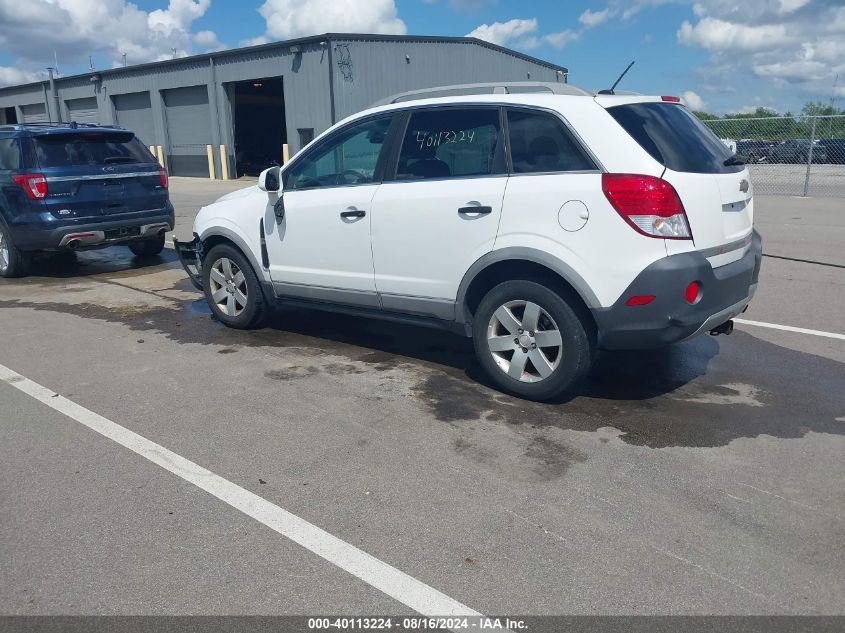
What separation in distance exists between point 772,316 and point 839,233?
6.02 metres

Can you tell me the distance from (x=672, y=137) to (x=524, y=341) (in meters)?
1.51

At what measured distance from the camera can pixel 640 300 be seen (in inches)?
Answer: 159

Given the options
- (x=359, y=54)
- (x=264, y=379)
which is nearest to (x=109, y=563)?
(x=264, y=379)

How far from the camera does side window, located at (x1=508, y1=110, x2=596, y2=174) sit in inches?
168

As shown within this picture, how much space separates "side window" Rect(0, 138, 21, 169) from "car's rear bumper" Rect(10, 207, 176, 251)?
2.33ft

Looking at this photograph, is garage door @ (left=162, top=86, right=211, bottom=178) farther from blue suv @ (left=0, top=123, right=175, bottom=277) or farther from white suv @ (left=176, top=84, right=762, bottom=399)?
white suv @ (left=176, top=84, right=762, bottom=399)

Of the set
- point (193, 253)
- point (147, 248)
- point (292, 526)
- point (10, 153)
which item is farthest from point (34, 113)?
point (292, 526)

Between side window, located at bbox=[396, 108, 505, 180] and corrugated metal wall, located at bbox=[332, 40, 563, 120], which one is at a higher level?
corrugated metal wall, located at bbox=[332, 40, 563, 120]

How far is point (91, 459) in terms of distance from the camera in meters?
3.89

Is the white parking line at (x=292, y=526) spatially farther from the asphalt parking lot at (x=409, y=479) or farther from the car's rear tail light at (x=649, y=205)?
the car's rear tail light at (x=649, y=205)

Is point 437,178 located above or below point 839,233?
above

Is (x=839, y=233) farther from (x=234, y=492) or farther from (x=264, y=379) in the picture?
(x=234, y=492)

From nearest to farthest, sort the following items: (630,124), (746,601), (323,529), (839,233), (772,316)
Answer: (746,601) → (323,529) → (630,124) → (772,316) → (839,233)

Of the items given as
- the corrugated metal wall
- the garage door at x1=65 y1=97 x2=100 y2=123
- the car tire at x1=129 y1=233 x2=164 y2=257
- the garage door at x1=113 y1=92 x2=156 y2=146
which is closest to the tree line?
the corrugated metal wall
